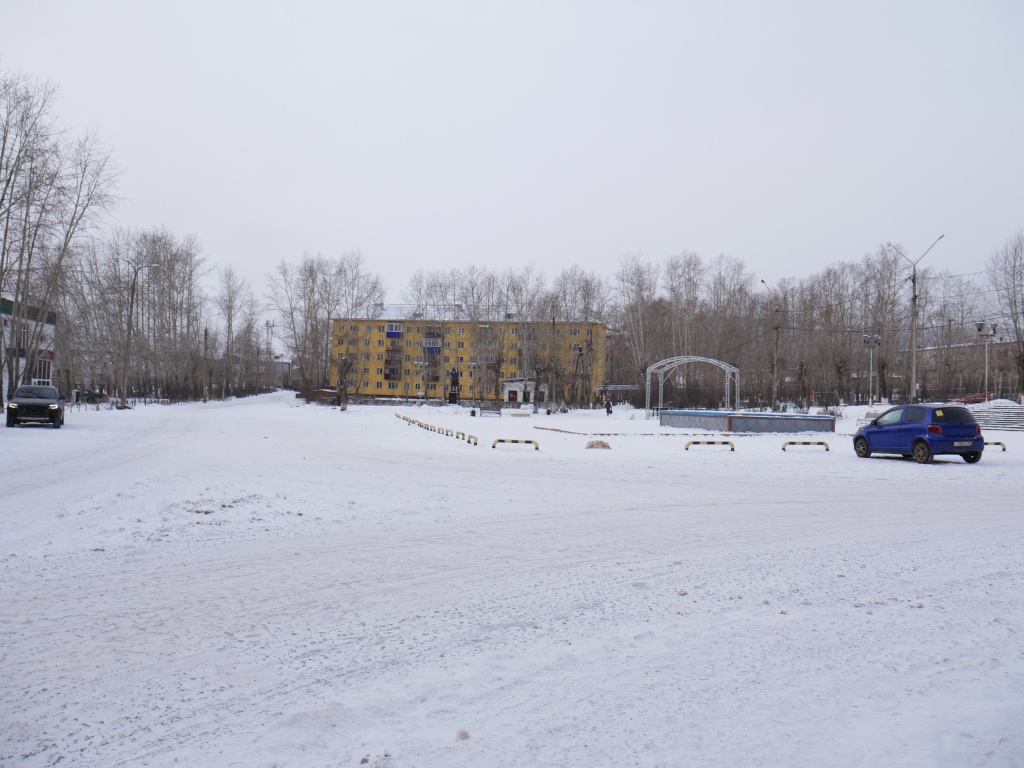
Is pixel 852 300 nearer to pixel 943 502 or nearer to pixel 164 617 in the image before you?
pixel 943 502

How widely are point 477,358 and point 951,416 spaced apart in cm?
6402

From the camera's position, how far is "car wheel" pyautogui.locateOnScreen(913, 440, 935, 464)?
1911 cm

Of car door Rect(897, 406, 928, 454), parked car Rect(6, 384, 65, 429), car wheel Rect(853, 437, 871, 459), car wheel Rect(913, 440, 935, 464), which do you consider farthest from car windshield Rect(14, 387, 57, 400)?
car wheel Rect(913, 440, 935, 464)

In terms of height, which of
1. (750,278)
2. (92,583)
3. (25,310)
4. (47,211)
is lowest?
(92,583)

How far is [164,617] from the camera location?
5.27 metres

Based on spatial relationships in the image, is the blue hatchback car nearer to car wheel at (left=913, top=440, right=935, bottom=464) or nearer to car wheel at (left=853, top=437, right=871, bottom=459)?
car wheel at (left=913, top=440, right=935, bottom=464)

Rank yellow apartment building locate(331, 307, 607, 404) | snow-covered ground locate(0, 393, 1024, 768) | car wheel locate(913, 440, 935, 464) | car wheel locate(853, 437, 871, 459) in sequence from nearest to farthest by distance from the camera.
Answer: snow-covered ground locate(0, 393, 1024, 768)
car wheel locate(913, 440, 935, 464)
car wheel locate(853, 437, 871, 459)
yellow apartment building locate(331, 307, 607, 404)

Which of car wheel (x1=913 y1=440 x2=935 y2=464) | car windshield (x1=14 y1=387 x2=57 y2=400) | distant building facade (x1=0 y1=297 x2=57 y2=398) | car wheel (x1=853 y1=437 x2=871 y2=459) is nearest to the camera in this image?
car wheel (x1=913 y1=440 x2=935 y2=464)

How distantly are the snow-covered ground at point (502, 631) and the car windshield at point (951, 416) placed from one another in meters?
8.31

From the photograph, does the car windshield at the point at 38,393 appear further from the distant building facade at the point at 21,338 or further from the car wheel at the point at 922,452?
the car wheel at the point at 922,452

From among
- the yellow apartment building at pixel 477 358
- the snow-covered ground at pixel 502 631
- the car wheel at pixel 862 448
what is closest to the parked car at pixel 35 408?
the snow-covered ground at pixel 502 631

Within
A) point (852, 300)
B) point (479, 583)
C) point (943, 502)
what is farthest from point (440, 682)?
point (852, 300)

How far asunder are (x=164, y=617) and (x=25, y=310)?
4082 cm

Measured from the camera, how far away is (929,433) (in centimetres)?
1908
